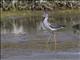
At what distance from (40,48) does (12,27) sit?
11.8 ft

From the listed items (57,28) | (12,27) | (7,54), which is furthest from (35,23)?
(7,54)

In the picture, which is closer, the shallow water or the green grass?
the shallow water

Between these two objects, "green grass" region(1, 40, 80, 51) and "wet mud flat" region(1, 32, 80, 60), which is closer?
"wet mud flat" region(1, 32, 80, 60)

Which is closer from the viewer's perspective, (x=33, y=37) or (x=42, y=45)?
(x=42, y=45)

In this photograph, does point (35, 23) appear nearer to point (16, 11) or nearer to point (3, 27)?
point (3, 27)

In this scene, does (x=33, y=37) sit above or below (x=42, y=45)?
below

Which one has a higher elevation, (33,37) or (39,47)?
(39,47)

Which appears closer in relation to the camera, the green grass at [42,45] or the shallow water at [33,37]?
the shallow water at [33,37]

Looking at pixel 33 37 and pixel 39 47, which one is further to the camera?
pixel 33 37

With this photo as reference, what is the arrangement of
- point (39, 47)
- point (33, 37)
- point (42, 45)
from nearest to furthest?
1. point (39, 47)
2. point (42, 45)
3. point (33, 37)

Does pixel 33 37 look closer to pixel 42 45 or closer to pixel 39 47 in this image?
pixel 42 45

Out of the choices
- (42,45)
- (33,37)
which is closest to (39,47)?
(42,45)

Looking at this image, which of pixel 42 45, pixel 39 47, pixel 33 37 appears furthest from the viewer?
pixel 33 37

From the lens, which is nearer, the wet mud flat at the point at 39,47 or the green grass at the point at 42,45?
the wet mud flat at the point at 39,47
